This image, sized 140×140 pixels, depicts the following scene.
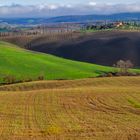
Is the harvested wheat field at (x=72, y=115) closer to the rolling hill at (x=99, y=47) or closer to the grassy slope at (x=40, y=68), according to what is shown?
the grassy slope at (x=40, y=68)

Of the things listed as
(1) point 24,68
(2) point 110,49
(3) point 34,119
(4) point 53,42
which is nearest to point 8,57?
(1) point 24,68

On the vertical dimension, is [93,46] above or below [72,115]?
below

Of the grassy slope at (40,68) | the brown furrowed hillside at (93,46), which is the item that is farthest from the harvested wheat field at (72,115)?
the brown furrowed hillside at (93,46)

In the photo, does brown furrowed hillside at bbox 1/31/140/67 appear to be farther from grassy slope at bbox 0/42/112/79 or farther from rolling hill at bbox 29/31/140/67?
grassy slope at bbox 0/42/112/79

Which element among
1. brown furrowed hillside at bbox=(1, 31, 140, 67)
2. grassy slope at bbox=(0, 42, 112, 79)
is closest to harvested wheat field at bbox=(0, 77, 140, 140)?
grassy slope at bbox=(0, 42, 112, 79)

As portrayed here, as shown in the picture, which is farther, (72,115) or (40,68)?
(40,68)

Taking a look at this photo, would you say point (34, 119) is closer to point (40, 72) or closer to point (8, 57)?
point (40, 72)

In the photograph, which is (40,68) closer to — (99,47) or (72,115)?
(99,47)

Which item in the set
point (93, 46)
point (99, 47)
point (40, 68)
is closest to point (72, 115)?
point (40, 68)
